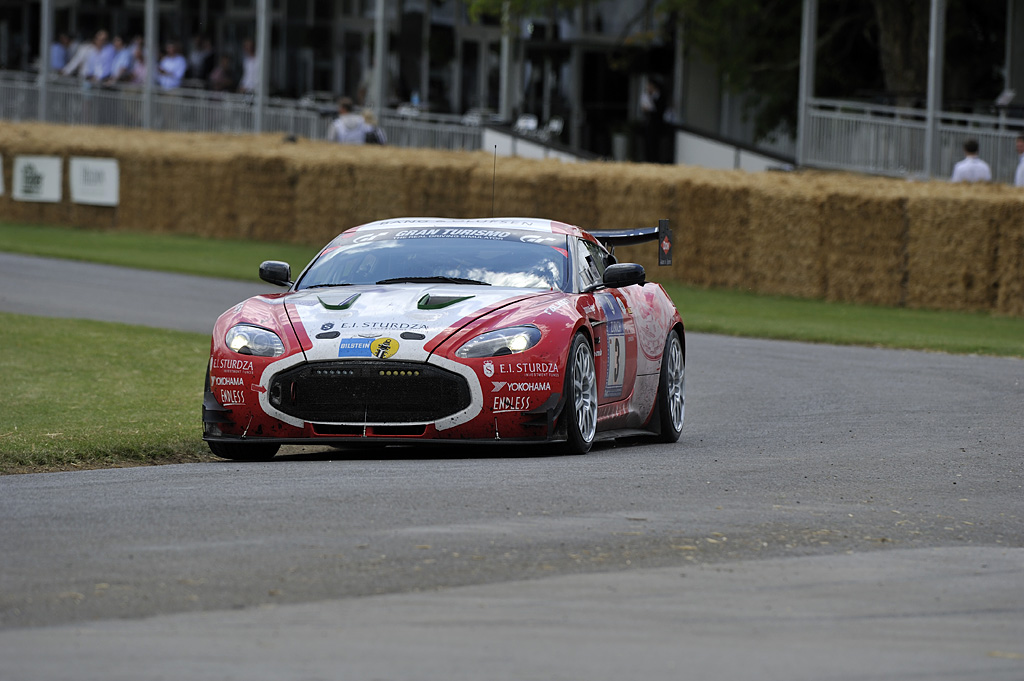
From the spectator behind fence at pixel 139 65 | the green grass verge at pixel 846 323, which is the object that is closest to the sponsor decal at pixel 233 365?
the green grass verge at pixel 846 323

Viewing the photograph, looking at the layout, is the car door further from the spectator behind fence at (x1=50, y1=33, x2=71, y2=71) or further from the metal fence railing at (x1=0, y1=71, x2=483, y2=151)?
the spectator behind fence at (x1=50, y1=33, x2=71, y2=71)

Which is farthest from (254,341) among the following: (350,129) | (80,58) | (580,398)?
(80,58)

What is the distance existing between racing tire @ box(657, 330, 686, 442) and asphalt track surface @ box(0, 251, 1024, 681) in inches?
23.8

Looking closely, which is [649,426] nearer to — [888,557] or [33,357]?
[888,557]

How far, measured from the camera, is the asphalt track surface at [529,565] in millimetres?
5207

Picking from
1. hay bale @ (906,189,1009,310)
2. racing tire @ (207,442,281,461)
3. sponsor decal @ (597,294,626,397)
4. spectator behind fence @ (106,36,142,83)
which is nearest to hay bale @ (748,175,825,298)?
hay bale @ (906,189,1009,310)

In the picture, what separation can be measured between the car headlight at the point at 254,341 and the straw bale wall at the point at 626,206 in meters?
13.8

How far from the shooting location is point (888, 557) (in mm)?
6902

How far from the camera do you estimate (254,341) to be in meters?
9.66

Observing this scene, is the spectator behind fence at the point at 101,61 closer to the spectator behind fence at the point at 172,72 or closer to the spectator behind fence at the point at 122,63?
the spectator behind fence at the point at 122,63

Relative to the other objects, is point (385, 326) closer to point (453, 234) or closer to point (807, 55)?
point (453, 234)

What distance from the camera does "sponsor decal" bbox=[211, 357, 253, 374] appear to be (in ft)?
31.5

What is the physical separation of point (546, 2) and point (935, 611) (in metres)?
30.1

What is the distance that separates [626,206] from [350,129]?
8.30 m
